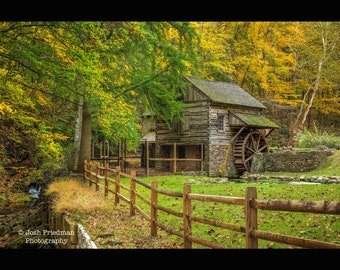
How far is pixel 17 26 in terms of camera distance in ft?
21.6

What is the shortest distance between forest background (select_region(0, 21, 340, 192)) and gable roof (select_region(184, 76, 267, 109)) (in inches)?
192

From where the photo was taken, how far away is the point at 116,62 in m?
11.0

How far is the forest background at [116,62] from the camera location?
22.4ft

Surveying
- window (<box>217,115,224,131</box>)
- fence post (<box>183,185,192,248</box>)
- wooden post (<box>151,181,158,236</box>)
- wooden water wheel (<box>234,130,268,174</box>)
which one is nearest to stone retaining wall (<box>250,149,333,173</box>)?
wooden water wheel (<box>234,130,268,174</box>)

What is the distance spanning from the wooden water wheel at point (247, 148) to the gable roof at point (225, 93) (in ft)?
6.62

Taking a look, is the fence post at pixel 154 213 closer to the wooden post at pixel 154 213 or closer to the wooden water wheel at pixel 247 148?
the wooden post at pixel 154 213

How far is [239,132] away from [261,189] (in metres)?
10.5

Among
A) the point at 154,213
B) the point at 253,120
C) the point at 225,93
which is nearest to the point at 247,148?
the point at 253,120

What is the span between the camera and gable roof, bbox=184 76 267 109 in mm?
20938

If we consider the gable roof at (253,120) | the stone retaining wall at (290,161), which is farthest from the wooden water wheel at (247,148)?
the stone retaining wall at (290,161)

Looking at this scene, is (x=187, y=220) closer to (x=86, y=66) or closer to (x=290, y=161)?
(x=86, y=66)

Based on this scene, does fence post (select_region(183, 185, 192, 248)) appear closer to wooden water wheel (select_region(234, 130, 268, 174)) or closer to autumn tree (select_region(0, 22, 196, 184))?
autumn tree (select_region(0, 22, 196, 184))

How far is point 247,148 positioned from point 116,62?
1343 cm

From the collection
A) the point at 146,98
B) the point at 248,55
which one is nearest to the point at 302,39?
the point at 248,55
